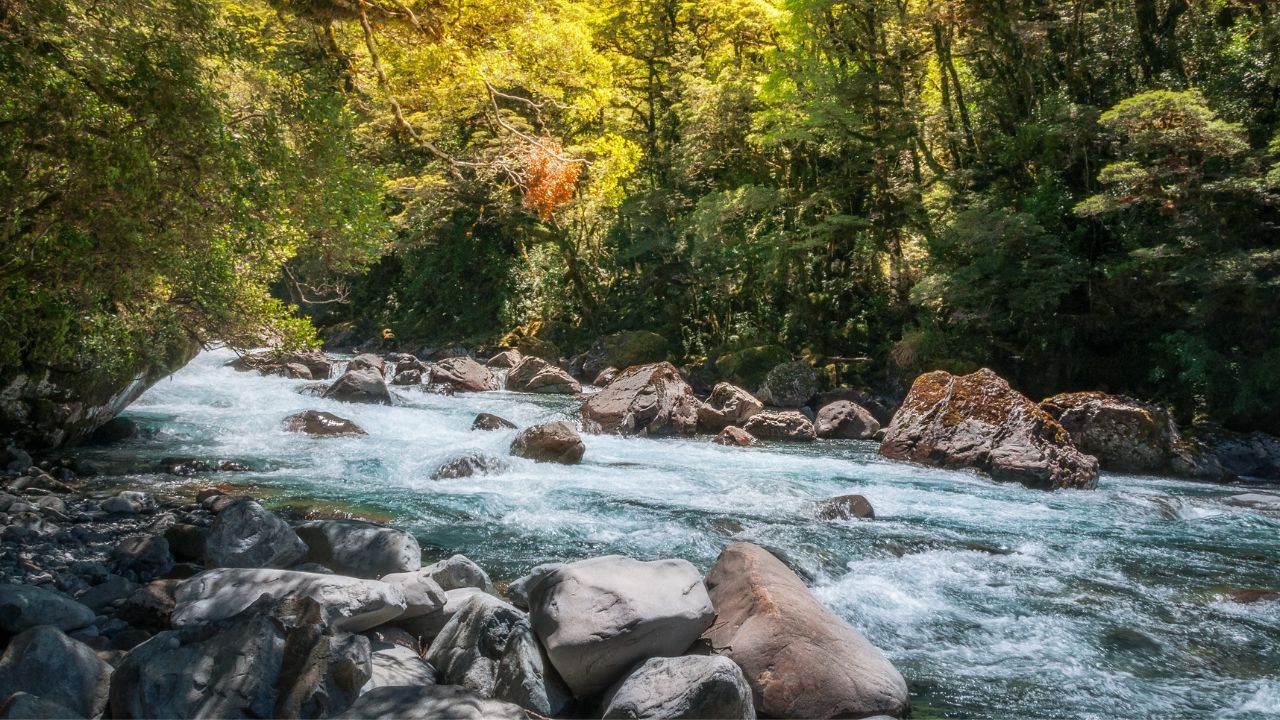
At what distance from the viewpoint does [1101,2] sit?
1686 cm

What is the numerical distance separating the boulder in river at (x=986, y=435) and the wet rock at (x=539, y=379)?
363 inches

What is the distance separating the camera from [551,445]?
38.0 feet

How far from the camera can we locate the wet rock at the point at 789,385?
18.2 m

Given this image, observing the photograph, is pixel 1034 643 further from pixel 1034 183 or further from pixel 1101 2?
pixel 1101 2

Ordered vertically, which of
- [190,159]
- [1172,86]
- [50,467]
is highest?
[1172,86]

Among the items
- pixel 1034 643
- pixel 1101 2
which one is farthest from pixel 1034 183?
pixel 1034 643

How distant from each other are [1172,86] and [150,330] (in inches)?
625

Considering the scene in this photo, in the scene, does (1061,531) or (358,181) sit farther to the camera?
(1061,531)

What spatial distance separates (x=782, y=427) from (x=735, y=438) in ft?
4.75

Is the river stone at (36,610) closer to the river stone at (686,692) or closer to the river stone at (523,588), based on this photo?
the river stone at (523,588)

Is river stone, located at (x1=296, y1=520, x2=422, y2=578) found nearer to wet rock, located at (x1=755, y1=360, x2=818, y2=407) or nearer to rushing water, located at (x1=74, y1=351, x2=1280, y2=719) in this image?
rushing water, located at (x1=74, y1=351, x2=1280, y2=719)

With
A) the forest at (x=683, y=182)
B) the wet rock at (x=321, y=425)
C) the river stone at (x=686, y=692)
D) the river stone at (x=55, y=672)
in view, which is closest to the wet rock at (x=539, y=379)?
the forest at (x=683, y=182)

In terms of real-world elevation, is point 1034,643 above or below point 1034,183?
below

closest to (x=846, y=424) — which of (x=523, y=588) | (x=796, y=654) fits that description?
(x=523, y=588)
